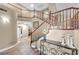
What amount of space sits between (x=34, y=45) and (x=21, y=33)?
1.03 feet

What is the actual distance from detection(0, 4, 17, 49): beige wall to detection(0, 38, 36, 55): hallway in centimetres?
10

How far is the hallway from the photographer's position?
7.28ft

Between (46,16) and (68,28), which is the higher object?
(46,16)

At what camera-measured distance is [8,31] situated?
2.23 m

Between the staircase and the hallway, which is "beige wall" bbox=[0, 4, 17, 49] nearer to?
the hallway

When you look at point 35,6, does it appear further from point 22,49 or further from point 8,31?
point 22,49

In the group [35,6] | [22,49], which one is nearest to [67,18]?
[35,6]

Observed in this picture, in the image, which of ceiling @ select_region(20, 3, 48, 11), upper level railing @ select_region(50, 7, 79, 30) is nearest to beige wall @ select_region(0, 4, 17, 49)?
ceiling @ select_region(20, 3, 48, 11)

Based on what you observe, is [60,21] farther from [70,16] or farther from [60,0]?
[60,0]

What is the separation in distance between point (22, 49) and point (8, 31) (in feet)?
1.31

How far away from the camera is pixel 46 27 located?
7.47ft

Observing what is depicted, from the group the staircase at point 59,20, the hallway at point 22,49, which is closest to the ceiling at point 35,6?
the staircase at point 59,20
